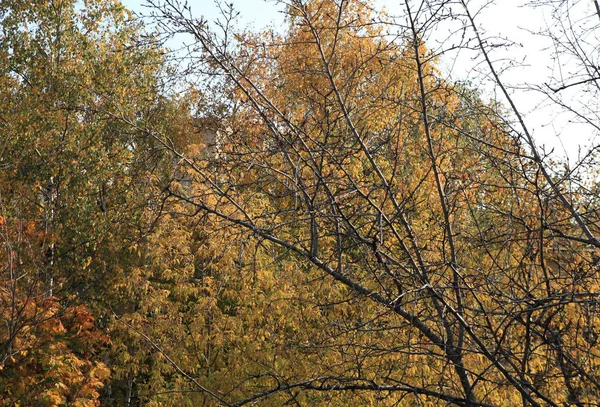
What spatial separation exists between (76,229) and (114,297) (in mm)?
1449

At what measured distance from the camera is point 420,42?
3.40 meters

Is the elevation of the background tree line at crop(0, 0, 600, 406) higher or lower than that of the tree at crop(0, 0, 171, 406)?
lower

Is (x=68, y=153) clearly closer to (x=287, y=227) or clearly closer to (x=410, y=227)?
(x=287, y=227)

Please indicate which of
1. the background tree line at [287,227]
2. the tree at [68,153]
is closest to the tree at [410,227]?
the background tree line at [287,227]

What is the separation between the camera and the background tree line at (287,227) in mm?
3236

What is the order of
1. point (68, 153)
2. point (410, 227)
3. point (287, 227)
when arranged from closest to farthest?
point (410, 227) → point (287, 227) → point (68, 153)

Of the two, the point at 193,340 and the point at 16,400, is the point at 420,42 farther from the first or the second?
the point at 16,400

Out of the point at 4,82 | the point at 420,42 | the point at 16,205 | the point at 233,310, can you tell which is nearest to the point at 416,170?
the point at 233,310

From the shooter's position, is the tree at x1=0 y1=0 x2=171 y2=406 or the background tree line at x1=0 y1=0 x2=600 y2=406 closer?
the background tree line at x1=0 y1=0 x2=600 y2=406

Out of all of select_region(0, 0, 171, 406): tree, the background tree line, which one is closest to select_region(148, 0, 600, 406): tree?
the background tree line

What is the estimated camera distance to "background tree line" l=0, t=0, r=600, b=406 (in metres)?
3.24

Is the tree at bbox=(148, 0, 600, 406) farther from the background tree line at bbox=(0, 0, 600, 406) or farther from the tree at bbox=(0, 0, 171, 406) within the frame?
the tree at bbox=(0, 0, 171, 406)

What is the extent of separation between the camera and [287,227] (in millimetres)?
7117

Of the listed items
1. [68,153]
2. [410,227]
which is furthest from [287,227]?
[68,153]
